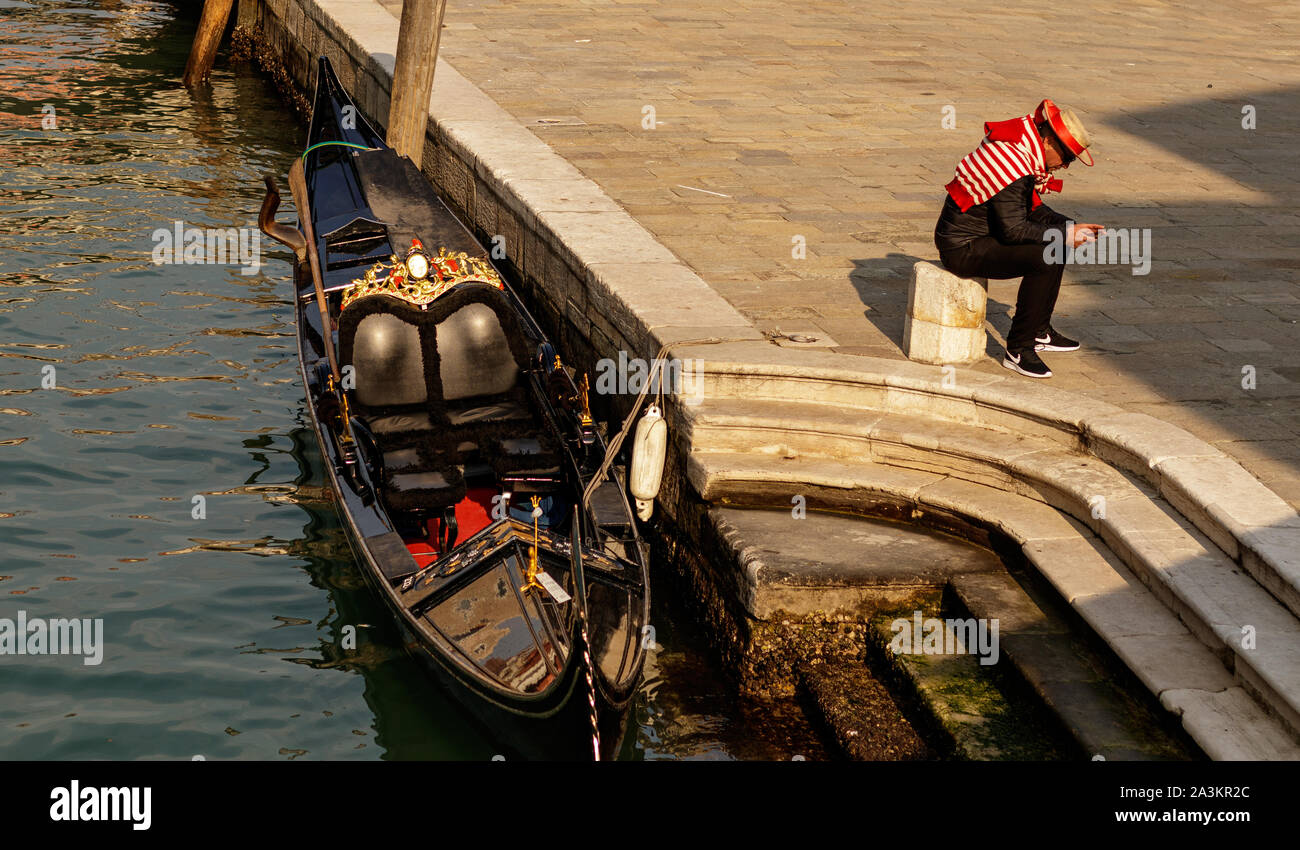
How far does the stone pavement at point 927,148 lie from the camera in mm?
6898

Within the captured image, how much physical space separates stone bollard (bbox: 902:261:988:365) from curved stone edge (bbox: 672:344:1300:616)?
0.16m

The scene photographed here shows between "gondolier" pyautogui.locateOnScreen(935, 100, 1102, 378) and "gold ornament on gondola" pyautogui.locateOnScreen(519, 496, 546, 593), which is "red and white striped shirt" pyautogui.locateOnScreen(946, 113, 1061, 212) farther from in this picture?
"gold ornament on gondola" pyautogui.locateOnScreen(519, 496, 546, 593)

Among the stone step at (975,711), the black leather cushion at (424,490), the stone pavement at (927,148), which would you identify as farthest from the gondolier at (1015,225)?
the black leather cushion at (424,490)

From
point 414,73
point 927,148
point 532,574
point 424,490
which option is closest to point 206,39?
Answer: point 414,73

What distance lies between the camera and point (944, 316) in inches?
258

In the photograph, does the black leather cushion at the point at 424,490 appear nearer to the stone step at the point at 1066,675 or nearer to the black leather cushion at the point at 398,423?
the black leather cushion at the point at 398,423

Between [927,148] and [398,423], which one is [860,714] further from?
[927,148]

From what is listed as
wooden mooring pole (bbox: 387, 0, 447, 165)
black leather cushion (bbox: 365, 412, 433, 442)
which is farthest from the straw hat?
wooden mooring pole (bbox: 387, 0, 447, 165)

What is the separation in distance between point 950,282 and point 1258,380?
57.0 inches

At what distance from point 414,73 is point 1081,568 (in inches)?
248

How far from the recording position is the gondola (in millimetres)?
4973

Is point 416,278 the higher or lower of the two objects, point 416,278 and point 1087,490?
the higher
